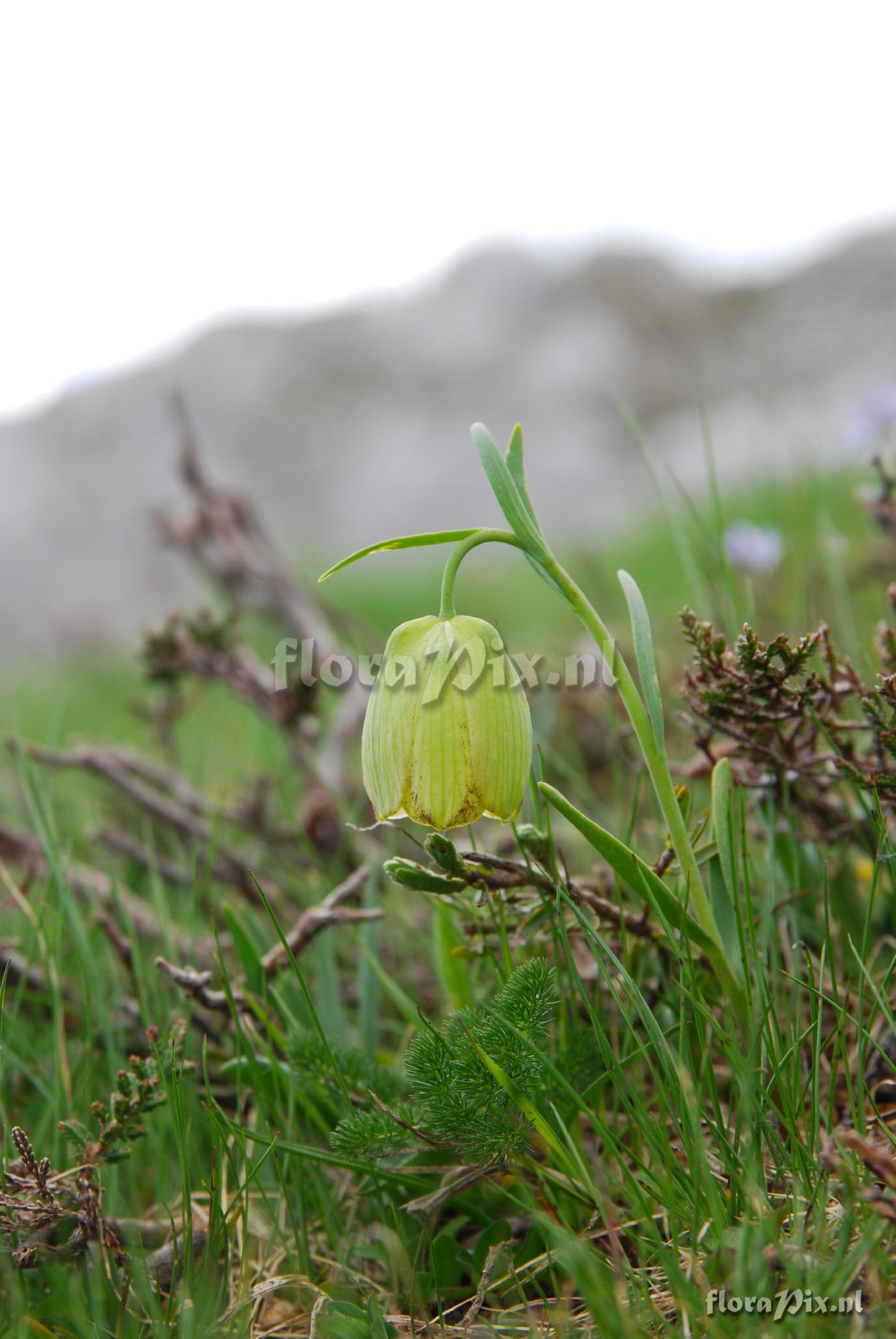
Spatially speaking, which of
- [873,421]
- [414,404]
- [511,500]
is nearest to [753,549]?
[873,421]

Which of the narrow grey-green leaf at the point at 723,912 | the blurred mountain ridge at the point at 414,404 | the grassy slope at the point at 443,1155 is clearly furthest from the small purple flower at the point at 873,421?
the blurred mountain ridge at the point at 414,404

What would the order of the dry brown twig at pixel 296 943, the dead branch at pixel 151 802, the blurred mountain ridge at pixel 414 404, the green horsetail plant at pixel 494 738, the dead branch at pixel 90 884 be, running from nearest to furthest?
the green horsetail plant at pixel 494 738, the dry brown twig at pixel 296 943, the dead branch at pixel 90 884, the dead branch at pixel 151 802, the blurred mountain ridge at pixel 414 404

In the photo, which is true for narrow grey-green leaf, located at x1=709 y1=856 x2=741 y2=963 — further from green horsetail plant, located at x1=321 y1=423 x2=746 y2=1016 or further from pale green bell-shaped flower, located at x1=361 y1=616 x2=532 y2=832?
pale green bell-shaped flower, located at x1=361 y1=616 x2=532 y2=832

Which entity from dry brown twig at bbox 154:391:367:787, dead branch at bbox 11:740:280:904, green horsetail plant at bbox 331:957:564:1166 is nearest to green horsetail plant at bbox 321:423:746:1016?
green horsetail plant at bbox 331:957:564:1166

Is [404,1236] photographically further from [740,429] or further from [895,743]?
[740,429]

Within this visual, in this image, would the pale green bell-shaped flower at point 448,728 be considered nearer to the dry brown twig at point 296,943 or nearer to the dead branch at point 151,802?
the dry brown twig at point 296,943

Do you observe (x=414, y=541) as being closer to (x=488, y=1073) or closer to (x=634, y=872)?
(x=634, y=872)
